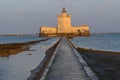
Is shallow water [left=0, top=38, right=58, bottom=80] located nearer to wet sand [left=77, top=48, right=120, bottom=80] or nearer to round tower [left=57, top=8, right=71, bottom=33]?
wet sand [left=77, top=48, right=120, bottom=80]

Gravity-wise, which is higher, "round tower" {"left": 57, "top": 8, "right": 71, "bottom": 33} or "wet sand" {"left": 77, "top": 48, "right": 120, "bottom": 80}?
"round tower" {"left": 57, "top": 8, "right": 71, "bottom": 33}

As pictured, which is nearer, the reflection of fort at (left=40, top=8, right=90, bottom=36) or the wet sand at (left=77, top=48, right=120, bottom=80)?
the wet sand at (left=77, top=48, right=120, bottom=80)

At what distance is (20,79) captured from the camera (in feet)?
41.9

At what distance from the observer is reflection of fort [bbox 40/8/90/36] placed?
11797 cm

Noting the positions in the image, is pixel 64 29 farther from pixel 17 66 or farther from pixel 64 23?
pixel 17 66

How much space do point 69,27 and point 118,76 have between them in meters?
108

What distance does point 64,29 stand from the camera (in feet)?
386

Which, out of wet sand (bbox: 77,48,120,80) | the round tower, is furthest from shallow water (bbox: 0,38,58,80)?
the round tower

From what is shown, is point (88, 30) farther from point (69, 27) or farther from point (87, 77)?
point (87, 77)

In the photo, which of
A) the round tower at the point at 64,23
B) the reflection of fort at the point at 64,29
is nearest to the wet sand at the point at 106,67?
the round tower at the point at 64,23

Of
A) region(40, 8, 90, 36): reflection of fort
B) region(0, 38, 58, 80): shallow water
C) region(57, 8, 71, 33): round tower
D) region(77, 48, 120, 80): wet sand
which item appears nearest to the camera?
region(77, 48, 120, 80): wet sand

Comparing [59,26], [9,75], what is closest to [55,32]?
[59,26]

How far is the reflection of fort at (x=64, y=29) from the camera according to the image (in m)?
118

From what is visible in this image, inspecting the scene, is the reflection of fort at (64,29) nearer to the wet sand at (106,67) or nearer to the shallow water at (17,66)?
the shallow water at (17,66)
